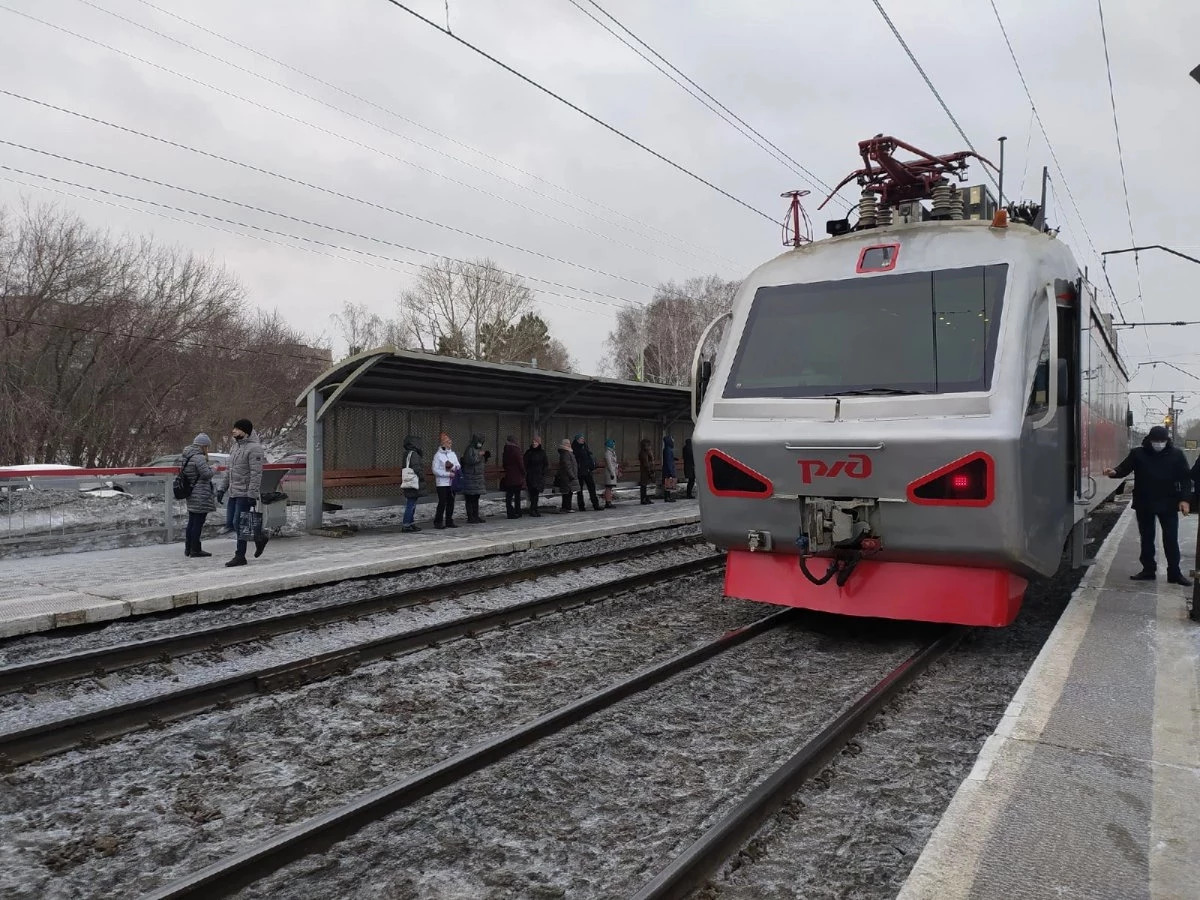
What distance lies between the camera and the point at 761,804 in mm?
3535

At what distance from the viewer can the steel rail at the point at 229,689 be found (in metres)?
4.37

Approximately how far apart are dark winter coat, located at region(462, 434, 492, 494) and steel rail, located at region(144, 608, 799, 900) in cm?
844

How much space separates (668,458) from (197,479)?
1054 centimetres

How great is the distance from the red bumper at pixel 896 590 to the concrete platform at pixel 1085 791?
48cm

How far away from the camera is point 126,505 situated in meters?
10.9

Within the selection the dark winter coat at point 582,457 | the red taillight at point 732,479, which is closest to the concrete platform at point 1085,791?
the red taillight at point 732,479

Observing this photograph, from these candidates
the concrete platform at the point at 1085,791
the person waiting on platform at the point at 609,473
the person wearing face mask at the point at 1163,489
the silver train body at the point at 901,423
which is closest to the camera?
the concrete platform at the point at 1085,791

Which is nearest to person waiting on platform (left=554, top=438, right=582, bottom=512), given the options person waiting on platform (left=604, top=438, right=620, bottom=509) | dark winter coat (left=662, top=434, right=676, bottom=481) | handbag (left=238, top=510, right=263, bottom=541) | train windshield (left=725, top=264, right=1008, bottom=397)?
→ person waiting on platform (left=604, top=438, right=620, bottom=509)

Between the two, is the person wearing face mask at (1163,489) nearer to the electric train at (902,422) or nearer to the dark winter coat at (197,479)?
the electric train at (902,422)

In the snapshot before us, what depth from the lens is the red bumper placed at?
5.57 metres

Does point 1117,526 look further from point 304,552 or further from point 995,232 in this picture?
point 304,552

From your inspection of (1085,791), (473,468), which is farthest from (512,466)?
(1085,791)

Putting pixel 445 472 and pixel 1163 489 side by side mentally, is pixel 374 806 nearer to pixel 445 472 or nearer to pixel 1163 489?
pixel 1163 489

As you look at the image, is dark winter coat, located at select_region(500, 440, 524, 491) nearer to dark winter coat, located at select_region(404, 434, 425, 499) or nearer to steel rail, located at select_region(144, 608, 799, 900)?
dark winter coat, located at select_region(404, 434, 425, 499)
